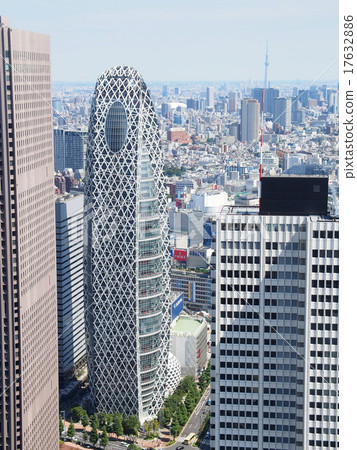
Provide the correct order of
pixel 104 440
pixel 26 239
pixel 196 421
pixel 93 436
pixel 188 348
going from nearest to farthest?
pixel 26 239 < pixel 104 440 < pixel 93 436 < pixel 196 421 < pixel 188 348

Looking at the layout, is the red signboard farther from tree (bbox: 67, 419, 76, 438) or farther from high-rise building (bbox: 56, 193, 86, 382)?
tree (bbox: 67, 419, 76, 438)

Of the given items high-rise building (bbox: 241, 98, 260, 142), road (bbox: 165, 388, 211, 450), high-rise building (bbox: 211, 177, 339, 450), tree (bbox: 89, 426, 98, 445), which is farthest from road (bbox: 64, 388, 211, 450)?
high-rise building (bbox: 241, 98, 260, 142)

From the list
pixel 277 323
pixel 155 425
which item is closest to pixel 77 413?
pixel 155 425

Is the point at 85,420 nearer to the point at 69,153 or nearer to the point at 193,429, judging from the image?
the point at 193,429

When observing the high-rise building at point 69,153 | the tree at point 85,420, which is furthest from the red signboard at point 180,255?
the tree at point 85,420

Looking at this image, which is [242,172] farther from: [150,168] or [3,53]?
[3,53]
